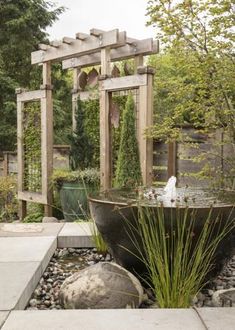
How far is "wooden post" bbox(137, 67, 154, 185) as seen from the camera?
5.11m

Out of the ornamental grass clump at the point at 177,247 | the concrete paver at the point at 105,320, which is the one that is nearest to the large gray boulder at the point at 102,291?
the ornamental grass clump at the point at 177,247

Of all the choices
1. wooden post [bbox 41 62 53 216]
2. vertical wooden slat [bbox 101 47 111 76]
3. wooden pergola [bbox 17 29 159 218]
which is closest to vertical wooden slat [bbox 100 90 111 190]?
wooden pergola [bbox 17 29 159 218]

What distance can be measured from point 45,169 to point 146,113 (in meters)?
2.17

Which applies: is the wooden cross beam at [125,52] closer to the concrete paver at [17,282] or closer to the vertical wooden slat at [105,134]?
the vertical wooden slat at [105,134]

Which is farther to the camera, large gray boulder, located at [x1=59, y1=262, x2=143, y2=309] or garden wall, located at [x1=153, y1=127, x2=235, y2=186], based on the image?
garden wall, located at [x1=153, y1=127, x2=235, y2=186]

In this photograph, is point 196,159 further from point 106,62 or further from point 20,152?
point 20,152

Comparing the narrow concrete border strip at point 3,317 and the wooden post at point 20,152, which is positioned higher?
the wooden post at point 20,152

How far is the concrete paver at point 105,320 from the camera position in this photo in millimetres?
1827

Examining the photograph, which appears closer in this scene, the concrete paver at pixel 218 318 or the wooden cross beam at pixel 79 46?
the concrete paver at pixel 218 318

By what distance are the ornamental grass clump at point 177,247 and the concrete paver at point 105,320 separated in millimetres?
235

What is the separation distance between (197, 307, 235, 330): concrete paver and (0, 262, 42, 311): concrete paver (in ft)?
A: 3.01

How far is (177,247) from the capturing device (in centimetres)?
236

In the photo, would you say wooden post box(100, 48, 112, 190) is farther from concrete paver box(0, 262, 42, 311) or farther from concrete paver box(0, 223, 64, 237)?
concrete paver box(0, 262, 42, 311)

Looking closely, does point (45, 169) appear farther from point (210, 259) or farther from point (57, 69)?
point (57, 69)
